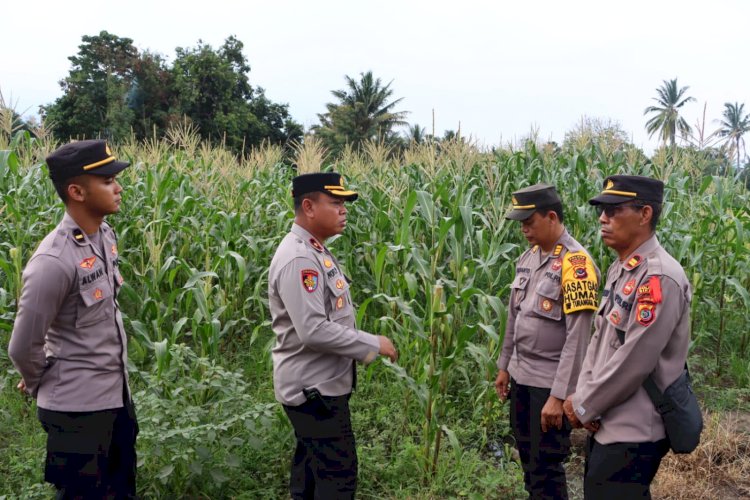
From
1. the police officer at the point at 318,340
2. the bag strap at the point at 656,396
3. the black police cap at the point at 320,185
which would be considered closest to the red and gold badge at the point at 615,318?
the bag strap at the point at 656,396

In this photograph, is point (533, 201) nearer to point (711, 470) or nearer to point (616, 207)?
point (616, 207)

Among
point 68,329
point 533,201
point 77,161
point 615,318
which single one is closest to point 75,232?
point 77,161

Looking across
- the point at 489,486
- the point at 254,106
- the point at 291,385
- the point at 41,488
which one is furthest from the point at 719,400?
the point at 254,106

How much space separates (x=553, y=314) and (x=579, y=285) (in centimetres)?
24

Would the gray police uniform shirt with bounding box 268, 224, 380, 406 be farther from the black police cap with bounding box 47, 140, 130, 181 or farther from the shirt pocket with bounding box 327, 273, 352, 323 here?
the black police cap with bounding box 47, 140, 130, 181

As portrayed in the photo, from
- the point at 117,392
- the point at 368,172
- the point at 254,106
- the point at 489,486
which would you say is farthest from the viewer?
the point at 254,106

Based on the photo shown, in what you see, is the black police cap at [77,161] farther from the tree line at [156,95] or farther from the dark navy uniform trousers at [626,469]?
the tree line at [156,95]

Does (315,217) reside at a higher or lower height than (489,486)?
higher

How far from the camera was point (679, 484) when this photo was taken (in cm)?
376

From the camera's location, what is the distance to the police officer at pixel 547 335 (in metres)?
2.97

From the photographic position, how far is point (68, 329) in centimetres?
258

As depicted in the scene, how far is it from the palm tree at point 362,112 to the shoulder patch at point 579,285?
130ft

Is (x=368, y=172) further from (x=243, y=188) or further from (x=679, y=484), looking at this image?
(x=679, y=484)

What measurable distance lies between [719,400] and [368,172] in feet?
16.3
